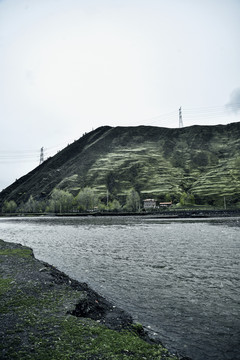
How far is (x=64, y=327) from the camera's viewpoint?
823 centimetres

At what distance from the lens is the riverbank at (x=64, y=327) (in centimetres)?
680

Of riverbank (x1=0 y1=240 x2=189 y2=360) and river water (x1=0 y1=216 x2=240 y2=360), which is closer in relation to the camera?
riverbank (x1=0 y1=240 x2=189 y2=360)

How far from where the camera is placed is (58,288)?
42.4ft

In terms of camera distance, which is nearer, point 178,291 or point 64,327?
point 64,327

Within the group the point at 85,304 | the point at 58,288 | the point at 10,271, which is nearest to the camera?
the point at 85,304

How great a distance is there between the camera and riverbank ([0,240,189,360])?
680 cm

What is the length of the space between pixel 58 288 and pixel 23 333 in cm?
534

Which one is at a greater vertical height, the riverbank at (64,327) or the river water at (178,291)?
the riverbank at (64,327)

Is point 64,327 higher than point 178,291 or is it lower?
higher

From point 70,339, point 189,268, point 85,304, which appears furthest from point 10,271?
point 189,268

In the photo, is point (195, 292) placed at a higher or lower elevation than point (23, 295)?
lower

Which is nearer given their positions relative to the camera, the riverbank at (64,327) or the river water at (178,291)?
the riverbank at (64,327)

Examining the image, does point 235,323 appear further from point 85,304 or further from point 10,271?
point 10,271

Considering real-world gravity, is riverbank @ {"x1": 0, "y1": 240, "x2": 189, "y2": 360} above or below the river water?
above
